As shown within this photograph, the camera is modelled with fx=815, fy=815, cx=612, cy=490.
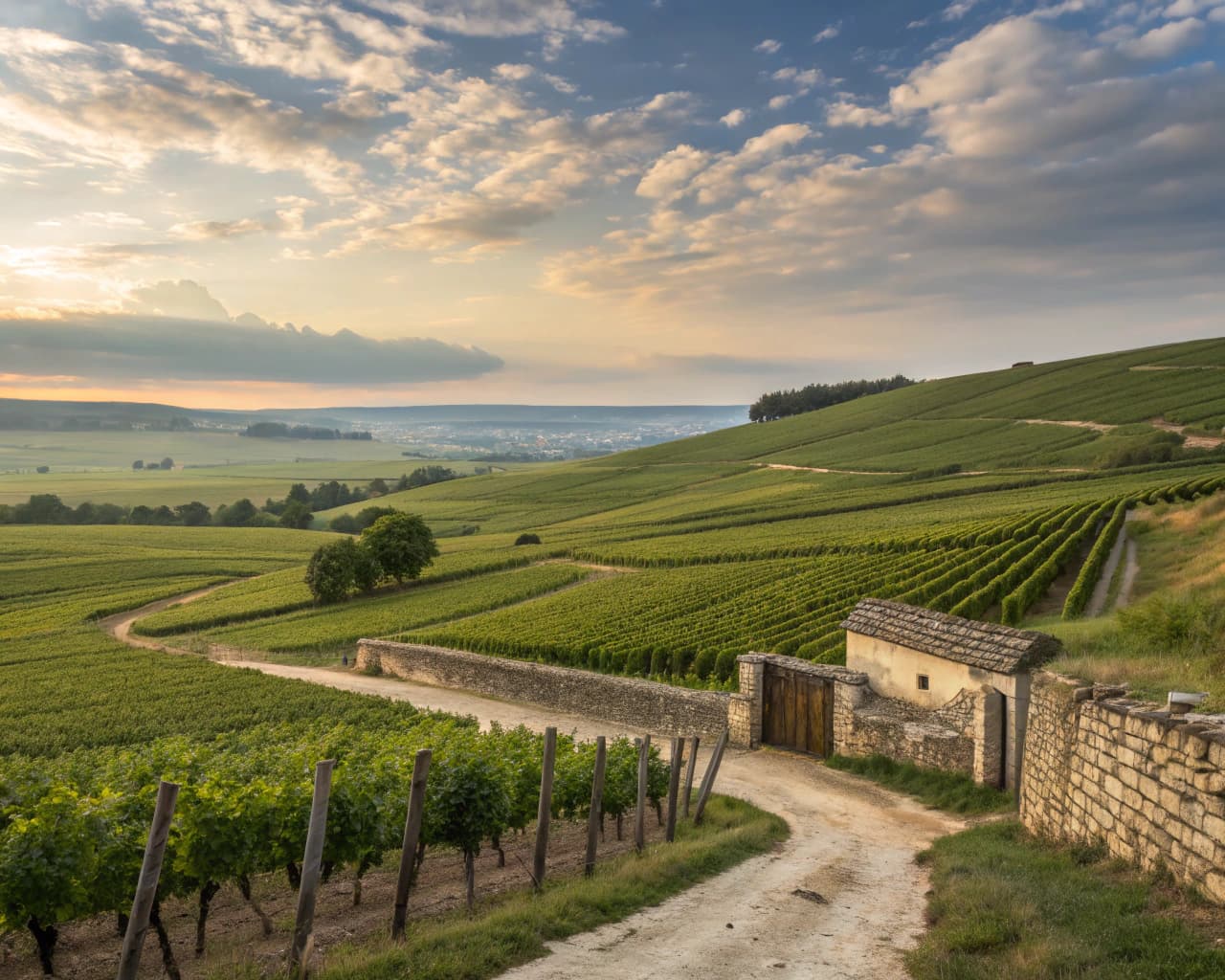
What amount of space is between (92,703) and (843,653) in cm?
2589

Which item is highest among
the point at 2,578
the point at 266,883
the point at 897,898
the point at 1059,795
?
the point at 1059,795

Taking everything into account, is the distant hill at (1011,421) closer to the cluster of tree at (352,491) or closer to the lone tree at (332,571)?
the cluster of tree at (352,491)

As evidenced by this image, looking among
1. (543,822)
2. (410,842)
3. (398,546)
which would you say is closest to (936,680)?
(543,822)

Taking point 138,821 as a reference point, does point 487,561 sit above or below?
below

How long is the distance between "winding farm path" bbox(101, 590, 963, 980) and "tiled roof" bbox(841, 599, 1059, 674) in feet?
9.96

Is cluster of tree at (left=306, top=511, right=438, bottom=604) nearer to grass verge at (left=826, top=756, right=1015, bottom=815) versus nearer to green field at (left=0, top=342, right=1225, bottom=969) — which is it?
green field at (left=0, top=342, right=1225, bottom=969)

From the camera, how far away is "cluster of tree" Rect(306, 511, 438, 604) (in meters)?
55.3

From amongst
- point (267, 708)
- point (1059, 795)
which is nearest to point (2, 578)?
point (267, 708)

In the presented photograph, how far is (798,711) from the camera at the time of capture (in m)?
20.0

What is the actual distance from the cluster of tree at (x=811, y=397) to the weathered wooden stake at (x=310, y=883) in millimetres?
163633

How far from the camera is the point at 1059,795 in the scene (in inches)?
414

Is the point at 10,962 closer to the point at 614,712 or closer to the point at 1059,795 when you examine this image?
the point at 1059,795

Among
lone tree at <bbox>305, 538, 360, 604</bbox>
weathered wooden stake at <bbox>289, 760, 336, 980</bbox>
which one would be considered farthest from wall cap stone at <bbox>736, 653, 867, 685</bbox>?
lone tree at <bbox>305, 538, 360, 604</bbox>

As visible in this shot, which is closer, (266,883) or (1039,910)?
(1039,910)
